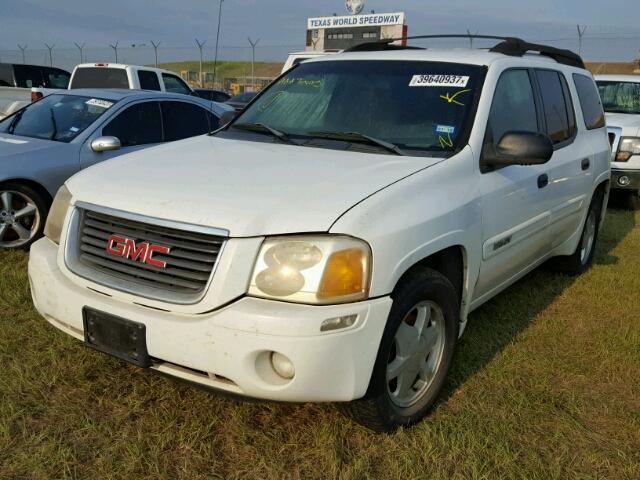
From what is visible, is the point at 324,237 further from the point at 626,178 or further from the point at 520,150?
the point at 626,178

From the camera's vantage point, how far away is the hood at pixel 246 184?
92.4 inches

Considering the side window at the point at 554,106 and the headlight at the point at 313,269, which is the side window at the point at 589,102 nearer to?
the side window at the point at 554,106

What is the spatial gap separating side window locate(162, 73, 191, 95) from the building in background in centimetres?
1442

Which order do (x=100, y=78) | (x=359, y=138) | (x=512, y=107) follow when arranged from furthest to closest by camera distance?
(x=100, y=78) < (x=512, y=107) < (x=359, y=138)

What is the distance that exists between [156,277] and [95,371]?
1.04 meters

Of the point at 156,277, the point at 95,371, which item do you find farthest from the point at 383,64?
the point at 95,371

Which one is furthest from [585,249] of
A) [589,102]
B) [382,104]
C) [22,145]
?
[22,145]

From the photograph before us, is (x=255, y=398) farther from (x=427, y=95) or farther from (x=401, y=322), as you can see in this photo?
(x=427, y=95)

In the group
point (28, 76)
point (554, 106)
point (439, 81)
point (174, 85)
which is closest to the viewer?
point (439, 81)

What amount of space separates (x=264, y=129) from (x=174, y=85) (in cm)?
888

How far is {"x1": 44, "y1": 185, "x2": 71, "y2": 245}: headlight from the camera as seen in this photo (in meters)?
2.91

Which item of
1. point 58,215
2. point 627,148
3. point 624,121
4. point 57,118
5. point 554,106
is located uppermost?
point 554,106

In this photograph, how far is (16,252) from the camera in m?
5.05

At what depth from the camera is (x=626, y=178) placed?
830 centimetres
